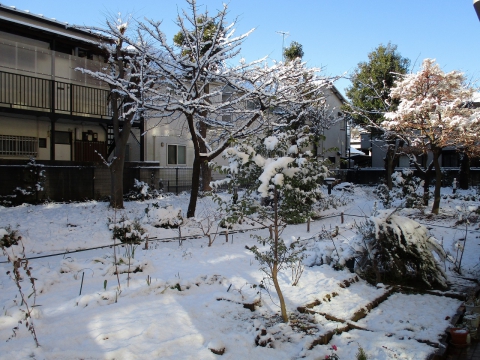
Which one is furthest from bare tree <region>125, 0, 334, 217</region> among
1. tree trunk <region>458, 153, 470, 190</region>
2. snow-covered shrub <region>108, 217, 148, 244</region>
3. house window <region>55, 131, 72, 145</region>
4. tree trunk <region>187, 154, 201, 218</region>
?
tree trunk <region>458, 153, 470, 190</region>

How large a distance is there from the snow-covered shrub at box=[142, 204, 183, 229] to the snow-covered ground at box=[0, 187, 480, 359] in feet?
8.17

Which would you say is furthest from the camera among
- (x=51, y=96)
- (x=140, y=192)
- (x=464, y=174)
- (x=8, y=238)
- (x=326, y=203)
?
(x=464, y=174)

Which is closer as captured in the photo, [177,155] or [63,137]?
[63,137]

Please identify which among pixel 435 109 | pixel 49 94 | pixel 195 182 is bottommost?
pixel 195 182

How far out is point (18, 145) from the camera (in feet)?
46.5

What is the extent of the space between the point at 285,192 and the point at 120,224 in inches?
220

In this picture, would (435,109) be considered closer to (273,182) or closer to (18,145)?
(273,182)

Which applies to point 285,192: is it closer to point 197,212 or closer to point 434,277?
point 434,277

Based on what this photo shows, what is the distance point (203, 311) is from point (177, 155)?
15144mm

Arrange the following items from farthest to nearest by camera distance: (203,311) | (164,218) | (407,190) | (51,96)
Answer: (51,96)
(407,190)
(164,218)
(203,311)

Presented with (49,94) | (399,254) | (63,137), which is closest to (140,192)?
(63,137)

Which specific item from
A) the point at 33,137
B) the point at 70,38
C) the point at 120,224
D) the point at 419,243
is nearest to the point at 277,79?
the point at 120,224

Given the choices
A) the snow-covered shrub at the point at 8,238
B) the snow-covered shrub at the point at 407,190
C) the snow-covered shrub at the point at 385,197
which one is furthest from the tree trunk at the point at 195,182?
the snow-covered shrub at the point at 407,190

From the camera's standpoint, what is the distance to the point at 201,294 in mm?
4910
